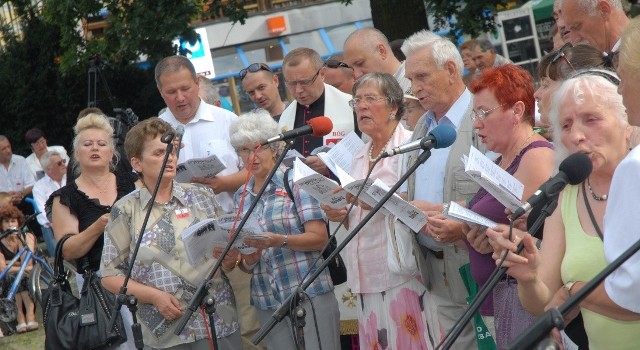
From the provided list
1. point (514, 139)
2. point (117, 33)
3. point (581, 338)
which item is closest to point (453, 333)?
point (581, 338)

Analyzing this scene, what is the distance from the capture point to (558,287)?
386 centimetres

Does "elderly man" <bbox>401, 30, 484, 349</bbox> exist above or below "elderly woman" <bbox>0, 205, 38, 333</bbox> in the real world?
above

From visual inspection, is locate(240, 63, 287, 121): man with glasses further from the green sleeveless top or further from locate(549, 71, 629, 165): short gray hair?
the green sleeveless top

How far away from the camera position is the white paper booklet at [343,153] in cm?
537

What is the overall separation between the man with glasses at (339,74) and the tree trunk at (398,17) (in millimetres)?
4780

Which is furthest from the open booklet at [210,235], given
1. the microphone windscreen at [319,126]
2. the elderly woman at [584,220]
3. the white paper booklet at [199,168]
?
the elderly woman at [584,220]

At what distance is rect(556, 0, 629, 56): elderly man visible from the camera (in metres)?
6.07

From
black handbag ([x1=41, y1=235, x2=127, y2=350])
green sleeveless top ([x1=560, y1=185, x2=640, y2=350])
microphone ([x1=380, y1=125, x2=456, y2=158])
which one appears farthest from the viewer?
black handbag ([x1=41, y1=235, x2=127, y2=350])

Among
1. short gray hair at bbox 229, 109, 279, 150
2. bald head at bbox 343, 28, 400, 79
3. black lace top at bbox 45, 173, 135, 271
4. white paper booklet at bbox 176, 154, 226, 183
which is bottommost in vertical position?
black lace top at bbox 45, 173, 135, 271

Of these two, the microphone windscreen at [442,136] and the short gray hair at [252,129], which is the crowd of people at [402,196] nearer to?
the short gray hair at [252,129]

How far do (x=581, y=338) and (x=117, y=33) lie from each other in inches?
433

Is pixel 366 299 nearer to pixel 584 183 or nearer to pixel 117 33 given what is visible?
pixel 584 183

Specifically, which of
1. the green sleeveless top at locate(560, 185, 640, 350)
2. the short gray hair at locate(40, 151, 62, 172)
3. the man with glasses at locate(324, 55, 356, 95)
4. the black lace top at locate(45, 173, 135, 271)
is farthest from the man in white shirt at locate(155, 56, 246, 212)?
the short gray hair at locate(40, 151, 62, 172)

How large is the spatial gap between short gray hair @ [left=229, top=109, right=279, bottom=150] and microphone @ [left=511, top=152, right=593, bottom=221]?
118 inches
